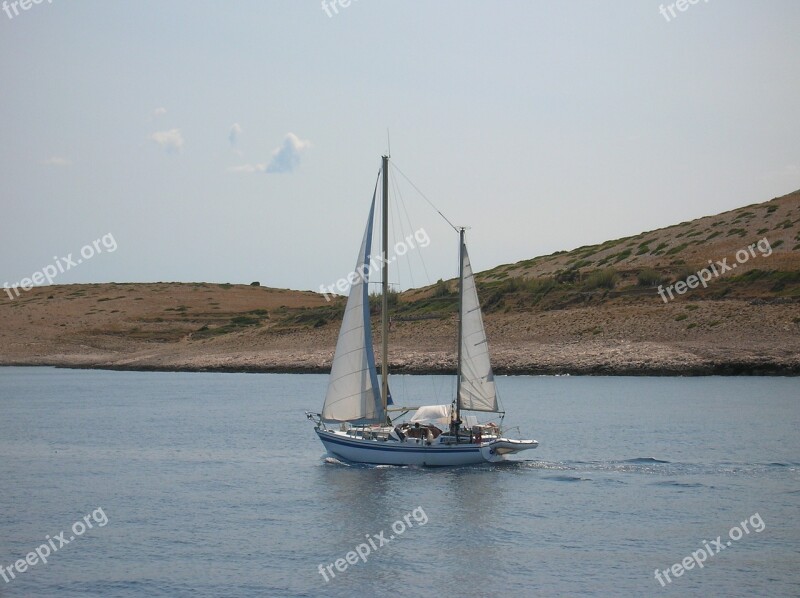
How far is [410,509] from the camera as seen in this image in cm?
3341

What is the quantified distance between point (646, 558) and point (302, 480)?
15540 millimetres

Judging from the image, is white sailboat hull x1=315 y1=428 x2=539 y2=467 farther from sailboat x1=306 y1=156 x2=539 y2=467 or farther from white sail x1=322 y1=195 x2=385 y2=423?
white sail x1=322 y1=195 x2=385 y2=423

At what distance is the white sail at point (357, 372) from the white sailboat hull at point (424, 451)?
1.02 meters

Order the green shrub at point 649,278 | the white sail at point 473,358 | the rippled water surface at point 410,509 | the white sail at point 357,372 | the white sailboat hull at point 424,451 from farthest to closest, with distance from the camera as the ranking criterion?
1. the green shrub at point 649,278
2. the white sail at point 473,358
3. the white sail at point 357,372
4. the white sailboat hull at point 424,451
5. the rippled water surface at point 410,509

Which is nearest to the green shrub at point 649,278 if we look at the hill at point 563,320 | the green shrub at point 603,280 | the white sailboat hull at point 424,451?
the hill at point 563,320

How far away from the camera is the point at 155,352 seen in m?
127

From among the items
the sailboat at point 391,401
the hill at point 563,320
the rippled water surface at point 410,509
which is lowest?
the rippled water surface at point 410,509

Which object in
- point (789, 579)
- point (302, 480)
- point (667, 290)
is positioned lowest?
point (789, 579)

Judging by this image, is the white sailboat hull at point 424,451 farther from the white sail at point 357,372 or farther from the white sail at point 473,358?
the white sail at point 473,358

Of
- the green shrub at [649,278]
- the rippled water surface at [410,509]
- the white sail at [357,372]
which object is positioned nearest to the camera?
the rippled water surface at [410,509]

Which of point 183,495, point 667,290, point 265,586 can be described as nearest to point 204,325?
point 667,290

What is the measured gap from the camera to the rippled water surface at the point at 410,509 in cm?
2581

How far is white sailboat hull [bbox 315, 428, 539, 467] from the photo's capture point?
3984cm

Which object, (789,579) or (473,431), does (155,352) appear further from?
(789,579)
